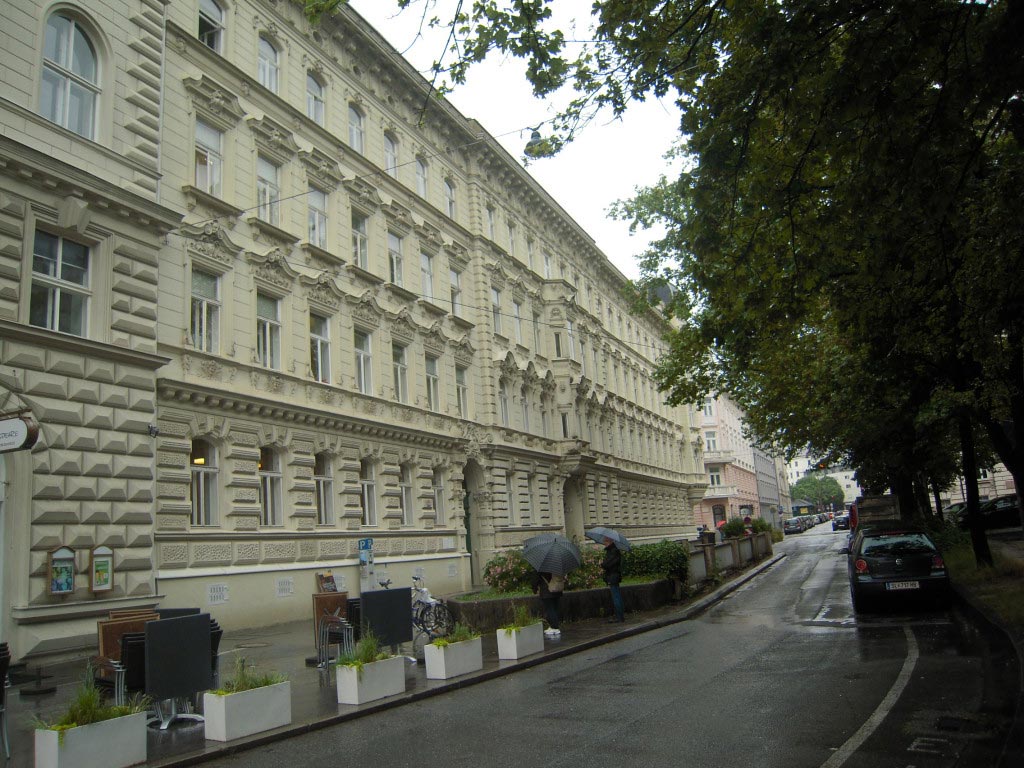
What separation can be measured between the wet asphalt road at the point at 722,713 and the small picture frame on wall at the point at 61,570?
7438mm

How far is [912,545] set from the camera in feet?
53.5

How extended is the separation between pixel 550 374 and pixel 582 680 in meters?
28.0

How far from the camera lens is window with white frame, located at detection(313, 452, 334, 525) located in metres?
21.6

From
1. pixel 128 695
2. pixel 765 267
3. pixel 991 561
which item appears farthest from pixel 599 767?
pixel 991 561

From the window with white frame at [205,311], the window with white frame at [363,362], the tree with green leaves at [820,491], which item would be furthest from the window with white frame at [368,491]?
the tree with green leaves at [820,491]

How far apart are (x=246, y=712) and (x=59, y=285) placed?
9957mm

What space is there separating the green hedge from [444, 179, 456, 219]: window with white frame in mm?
15789

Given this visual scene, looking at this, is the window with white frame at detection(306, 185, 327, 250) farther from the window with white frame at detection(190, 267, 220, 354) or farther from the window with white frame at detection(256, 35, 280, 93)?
the window with white frame at detection(190, 267, 220, 354)

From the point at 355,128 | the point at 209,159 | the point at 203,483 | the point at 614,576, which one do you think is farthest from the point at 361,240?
the point at 614,576

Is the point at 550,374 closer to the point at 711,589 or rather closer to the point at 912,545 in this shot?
the point at 711,589

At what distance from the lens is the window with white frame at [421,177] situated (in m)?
29.3

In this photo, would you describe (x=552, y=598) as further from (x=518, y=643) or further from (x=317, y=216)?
(x=317, y=216)

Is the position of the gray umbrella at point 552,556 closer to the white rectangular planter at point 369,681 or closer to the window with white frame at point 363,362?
the white rectangular planter at point 369,681

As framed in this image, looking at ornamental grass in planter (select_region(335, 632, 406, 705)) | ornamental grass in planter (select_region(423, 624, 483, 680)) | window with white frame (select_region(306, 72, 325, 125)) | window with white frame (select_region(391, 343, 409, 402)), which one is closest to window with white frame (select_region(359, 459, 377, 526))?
window with white frame (select_region(391, 343, 409, 402))
